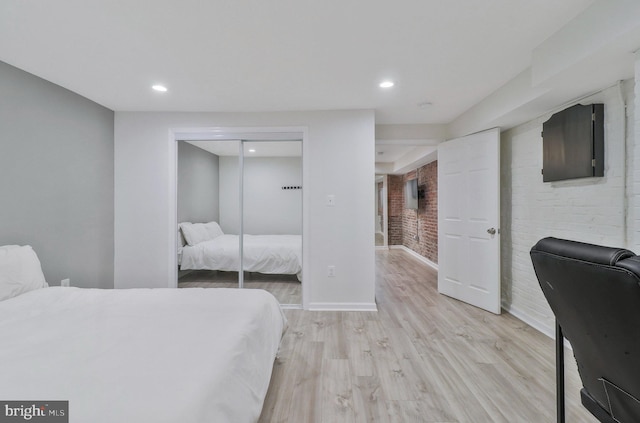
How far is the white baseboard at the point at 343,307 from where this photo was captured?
3.23m

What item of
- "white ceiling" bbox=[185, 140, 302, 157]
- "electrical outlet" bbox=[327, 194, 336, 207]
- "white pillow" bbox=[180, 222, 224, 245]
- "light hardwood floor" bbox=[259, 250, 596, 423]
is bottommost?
"light hardwood floor" bbox=[259, 250, 596, 423]

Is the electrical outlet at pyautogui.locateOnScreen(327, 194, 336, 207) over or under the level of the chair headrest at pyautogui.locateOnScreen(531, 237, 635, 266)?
over

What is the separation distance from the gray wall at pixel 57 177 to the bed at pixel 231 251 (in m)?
0.92

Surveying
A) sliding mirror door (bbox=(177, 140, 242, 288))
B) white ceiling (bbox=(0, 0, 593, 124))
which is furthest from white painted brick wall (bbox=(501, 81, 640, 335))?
sliding mirror door (bbox=(177, 140, 242, 288))

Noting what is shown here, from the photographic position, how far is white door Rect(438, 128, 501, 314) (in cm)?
313

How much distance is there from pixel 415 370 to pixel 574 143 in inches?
88.8

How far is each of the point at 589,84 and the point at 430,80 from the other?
3.76 ft

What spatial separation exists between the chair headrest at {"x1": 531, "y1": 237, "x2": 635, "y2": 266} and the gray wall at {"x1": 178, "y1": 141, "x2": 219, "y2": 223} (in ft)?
10.9

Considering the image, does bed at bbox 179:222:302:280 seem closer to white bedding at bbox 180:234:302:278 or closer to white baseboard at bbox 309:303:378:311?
white bedding at bbox 180:234:302:278

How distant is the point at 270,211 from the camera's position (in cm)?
346

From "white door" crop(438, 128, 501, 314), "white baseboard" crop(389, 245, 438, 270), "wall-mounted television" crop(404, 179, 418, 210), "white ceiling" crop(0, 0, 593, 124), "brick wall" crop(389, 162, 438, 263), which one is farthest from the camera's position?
"wall-mounted television" crop(404, 179, 418, 210)

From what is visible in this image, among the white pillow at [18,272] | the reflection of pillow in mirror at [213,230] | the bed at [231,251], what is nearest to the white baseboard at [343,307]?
the bed at [231,251]

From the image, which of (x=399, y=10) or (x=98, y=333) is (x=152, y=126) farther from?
(x=399, y=10)

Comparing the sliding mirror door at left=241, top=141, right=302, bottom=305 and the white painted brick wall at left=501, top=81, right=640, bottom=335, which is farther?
the sliding mirror door at left=241, top=141, right=302, bottom=305
